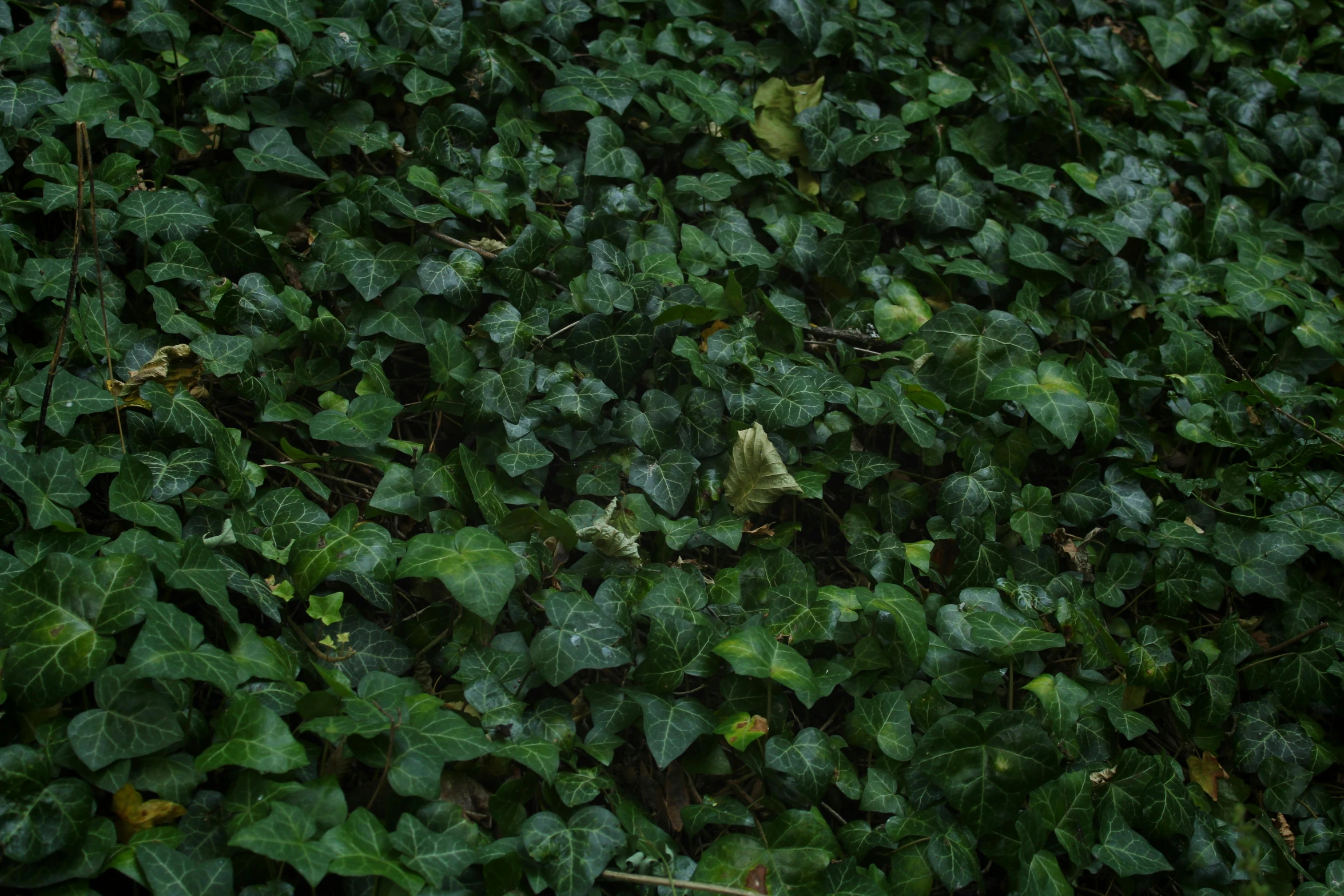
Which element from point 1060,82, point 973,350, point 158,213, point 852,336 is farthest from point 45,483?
point 1060,82

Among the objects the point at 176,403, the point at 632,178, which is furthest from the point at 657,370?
the point at 176,403

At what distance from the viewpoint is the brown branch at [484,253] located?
8.46ft

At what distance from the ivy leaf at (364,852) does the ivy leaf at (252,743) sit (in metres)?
0.14

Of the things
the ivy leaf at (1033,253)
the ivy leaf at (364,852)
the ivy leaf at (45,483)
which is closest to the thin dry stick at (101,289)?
the ivy leaf at (45,483)

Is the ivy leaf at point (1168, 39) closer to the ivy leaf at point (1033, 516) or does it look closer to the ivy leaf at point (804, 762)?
the ivy leaf at point (1033, 516)

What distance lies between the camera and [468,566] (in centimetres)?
194

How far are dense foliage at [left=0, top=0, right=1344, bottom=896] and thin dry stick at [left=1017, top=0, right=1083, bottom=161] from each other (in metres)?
0.03

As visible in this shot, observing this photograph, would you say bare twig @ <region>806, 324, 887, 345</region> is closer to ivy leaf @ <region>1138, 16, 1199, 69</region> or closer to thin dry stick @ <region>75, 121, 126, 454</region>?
thin dry stick @ <region>75, 121, 126, 454</region>

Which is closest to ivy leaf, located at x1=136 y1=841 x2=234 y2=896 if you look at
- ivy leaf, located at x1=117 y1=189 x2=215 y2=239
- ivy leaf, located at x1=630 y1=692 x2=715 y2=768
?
ivy leaf, located at x1=630 y1=692 x2=715 y2=768

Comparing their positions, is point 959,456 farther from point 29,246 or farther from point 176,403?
point 29,246

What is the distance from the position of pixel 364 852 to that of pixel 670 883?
1.91 ft

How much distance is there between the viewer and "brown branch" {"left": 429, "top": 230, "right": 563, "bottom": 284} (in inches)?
102

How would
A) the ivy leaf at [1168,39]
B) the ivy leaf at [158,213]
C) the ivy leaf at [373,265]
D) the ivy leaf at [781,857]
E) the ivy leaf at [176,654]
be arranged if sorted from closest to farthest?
the ivy leaf at [176,654]
the ivy leaf at [781,857]
the ivy leaf at [158,213]
the ivy leaf at [373,265]
the ivy leaf at [1168,39]

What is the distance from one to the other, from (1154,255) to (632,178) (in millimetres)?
1848
